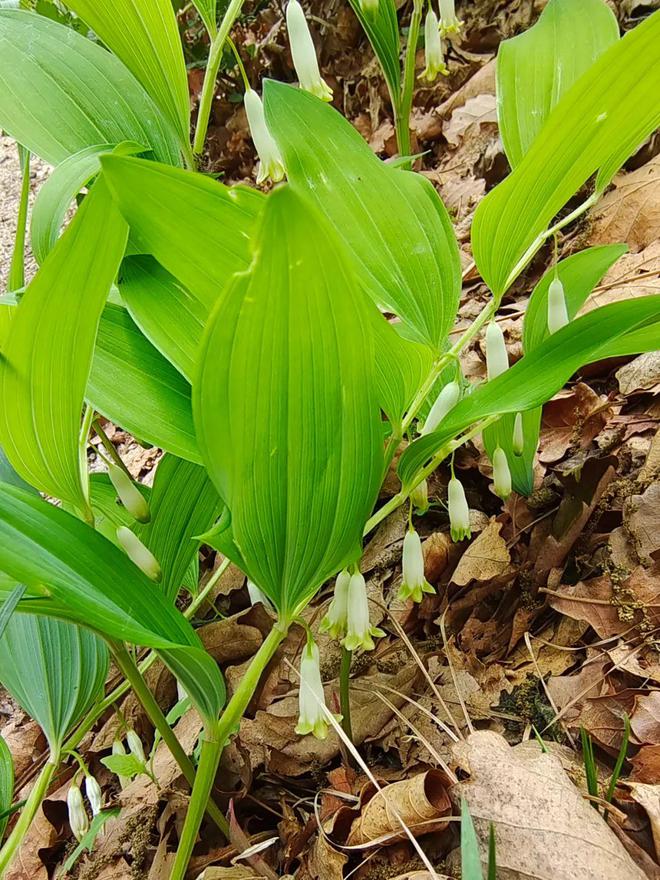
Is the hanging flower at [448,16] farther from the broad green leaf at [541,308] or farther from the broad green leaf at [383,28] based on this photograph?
the broad green leaf at [541,308]

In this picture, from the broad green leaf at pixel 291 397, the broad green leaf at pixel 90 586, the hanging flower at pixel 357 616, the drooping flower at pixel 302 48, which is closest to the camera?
the broad green leaf at pixel 291 397

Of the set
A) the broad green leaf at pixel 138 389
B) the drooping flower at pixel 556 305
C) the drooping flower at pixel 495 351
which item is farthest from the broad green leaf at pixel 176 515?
the drooping flower at pixel 556 305

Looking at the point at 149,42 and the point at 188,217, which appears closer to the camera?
the point at 188,217

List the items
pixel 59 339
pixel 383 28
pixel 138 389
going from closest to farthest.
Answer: pixel 59 339 < pixel 138 389 < pixel 383 28

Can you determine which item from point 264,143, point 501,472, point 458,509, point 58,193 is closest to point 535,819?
point 458,509

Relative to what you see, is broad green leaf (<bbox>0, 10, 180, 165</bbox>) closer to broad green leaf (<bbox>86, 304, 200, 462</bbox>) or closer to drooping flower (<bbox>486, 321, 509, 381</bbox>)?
broad green leaf (<bbox>86, 304, 200, 462</bbox>)

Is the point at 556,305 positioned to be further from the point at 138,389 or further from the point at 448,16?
the point at 448,16

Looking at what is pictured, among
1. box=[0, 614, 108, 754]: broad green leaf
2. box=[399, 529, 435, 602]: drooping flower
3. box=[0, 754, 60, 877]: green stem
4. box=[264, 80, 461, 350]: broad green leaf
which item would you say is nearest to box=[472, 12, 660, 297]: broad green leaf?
box=[264, 80, 461, 350]: broad green leaf
